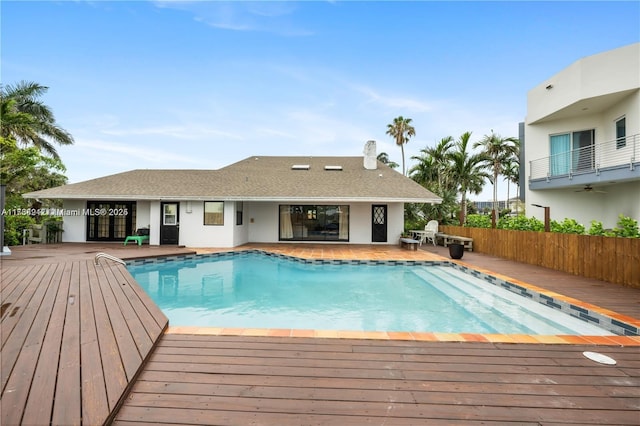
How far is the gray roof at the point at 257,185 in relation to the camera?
1249cm

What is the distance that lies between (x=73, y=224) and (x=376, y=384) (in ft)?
52.2

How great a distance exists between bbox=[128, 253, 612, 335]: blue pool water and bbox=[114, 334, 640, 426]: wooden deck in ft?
5.98

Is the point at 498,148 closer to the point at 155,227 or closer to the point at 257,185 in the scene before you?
the point at 257,185

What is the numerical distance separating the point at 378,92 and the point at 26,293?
645 inches

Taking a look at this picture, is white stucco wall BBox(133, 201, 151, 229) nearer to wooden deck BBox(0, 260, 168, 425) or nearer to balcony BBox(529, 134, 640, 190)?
wooden deck BBox(0, 260, 168, 425)

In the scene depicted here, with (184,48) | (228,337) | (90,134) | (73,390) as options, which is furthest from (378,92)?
(90,134)

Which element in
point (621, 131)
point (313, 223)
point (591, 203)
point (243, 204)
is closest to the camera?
point (621, 131)

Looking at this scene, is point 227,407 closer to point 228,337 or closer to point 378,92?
point 228,337

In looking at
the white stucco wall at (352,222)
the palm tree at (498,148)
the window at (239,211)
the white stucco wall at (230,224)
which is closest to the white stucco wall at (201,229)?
the white stucco wall at (230,224)

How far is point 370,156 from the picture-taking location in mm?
16250

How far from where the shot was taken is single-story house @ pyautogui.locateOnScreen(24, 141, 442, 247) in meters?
12.7

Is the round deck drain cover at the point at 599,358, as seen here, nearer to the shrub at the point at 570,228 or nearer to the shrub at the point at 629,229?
the shrub at the point at 629,229

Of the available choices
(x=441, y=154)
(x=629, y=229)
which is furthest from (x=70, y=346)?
(x=441, y=154)

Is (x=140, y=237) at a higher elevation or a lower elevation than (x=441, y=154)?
lower
